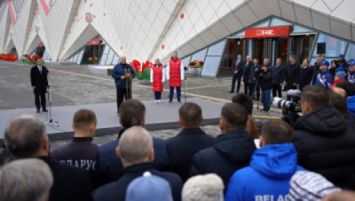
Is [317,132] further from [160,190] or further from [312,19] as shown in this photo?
[312,19]

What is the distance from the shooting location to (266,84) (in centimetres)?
1380

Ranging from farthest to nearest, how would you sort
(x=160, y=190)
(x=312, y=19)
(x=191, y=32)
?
1. (x=191, y=32)
2. (x=312, y=19)
3. (x=160, y=190)

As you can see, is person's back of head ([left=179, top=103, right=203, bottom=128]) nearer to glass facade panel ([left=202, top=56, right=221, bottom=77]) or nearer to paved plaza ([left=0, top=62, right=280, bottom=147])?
paved plaza ([left=0, top=62, right=280, bottom=147])

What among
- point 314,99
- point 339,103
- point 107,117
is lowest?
point 107,117

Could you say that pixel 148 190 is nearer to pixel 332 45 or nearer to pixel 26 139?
pixel 26 139

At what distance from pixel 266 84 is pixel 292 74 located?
220cm

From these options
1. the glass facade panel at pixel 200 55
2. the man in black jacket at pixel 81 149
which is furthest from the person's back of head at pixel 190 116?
the glass facade panel at pixel 200 55

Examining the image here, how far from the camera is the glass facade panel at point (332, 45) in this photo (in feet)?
63.6

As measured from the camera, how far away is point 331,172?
343 centimetres

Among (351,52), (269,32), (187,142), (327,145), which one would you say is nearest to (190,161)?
(187,142)

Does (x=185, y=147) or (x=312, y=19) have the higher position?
(x=312, y=19)

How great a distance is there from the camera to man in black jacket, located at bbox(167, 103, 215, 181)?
3.89 meters

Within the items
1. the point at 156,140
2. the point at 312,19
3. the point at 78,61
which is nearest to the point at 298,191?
the point at 156,140

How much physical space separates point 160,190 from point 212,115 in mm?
10187
